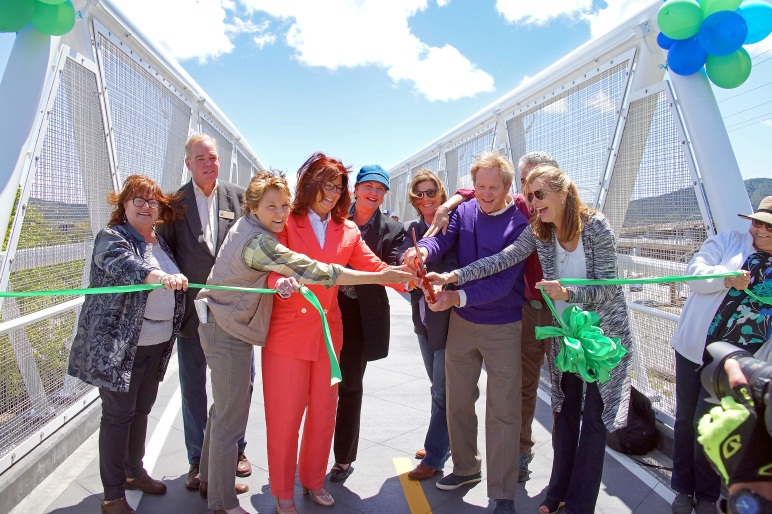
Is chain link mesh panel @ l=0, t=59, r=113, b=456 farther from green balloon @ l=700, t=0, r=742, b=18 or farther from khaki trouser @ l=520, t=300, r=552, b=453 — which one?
green balloon @ l=700, t=0, r=742, b=18

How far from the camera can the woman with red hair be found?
323 centimetres

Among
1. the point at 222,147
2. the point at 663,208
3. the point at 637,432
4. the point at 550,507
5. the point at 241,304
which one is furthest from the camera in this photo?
the point at 222,147

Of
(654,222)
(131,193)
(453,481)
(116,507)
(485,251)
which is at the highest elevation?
(654,222)

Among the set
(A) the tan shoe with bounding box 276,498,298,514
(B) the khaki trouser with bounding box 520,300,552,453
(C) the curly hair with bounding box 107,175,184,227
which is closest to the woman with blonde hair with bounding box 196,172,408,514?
(A) the tan shoe with bounding box 276,498,298,514

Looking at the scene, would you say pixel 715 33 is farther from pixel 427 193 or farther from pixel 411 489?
pixel 411 489

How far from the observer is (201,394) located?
3.79 m

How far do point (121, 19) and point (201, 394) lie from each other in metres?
3.00

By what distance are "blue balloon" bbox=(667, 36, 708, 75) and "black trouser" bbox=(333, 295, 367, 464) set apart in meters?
2.72

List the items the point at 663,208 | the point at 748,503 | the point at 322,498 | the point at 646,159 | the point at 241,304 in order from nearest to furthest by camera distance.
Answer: the point at 748,503 → the point at 241,304 → the point at 322,498 → the point at 663,208 → the point at 646,159

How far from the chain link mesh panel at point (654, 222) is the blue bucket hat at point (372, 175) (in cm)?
216

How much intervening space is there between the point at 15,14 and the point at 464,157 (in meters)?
7.11

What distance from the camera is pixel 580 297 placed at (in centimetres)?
310

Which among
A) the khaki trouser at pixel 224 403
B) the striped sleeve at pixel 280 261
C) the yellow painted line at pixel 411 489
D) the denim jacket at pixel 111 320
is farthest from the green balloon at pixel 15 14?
the yellow painted line at pixel 411 489

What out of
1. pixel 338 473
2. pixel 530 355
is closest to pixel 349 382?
pixel 338 473
